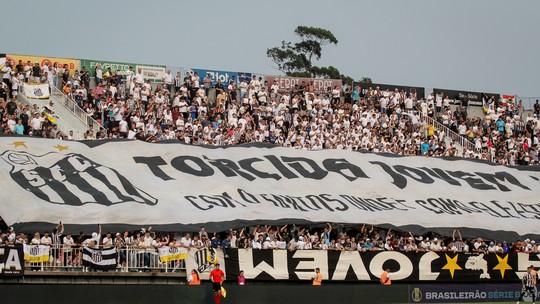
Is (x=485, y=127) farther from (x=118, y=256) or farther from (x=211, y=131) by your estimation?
(x=118, y=256)

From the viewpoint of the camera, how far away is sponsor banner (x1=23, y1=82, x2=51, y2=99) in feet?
134

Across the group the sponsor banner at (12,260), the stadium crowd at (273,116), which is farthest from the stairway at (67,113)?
the sponsor banner at (12,260)

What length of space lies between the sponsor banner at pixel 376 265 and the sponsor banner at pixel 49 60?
15.3 m

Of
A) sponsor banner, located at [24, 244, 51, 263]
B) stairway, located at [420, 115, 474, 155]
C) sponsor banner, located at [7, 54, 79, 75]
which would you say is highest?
sponsor banner, located at [7, 54, 79, 75]

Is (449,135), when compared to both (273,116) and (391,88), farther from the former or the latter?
(273,116)

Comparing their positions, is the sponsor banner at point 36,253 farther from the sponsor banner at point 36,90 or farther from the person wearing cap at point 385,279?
the sponsor banner at point 36,90

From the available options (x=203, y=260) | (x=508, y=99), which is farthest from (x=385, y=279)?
(x=508, y=99)

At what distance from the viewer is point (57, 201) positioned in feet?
110

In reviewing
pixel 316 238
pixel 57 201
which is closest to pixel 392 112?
pixel 316 238

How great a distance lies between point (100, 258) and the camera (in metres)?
30.9

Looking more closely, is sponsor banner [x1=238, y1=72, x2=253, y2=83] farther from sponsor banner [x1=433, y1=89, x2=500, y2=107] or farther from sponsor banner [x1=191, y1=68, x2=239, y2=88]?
sponsor banner [x1=433, y1=89, x2=500, y2=107]

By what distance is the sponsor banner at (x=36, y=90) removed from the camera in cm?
4075

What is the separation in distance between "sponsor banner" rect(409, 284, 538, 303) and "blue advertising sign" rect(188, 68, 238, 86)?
17.0 meters

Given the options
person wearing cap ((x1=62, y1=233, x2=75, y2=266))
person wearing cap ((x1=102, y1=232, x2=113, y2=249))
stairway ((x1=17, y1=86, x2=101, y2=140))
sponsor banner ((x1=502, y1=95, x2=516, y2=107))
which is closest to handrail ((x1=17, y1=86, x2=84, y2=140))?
stairway ((x1=17, y1=86, x2=101, y2=140))
